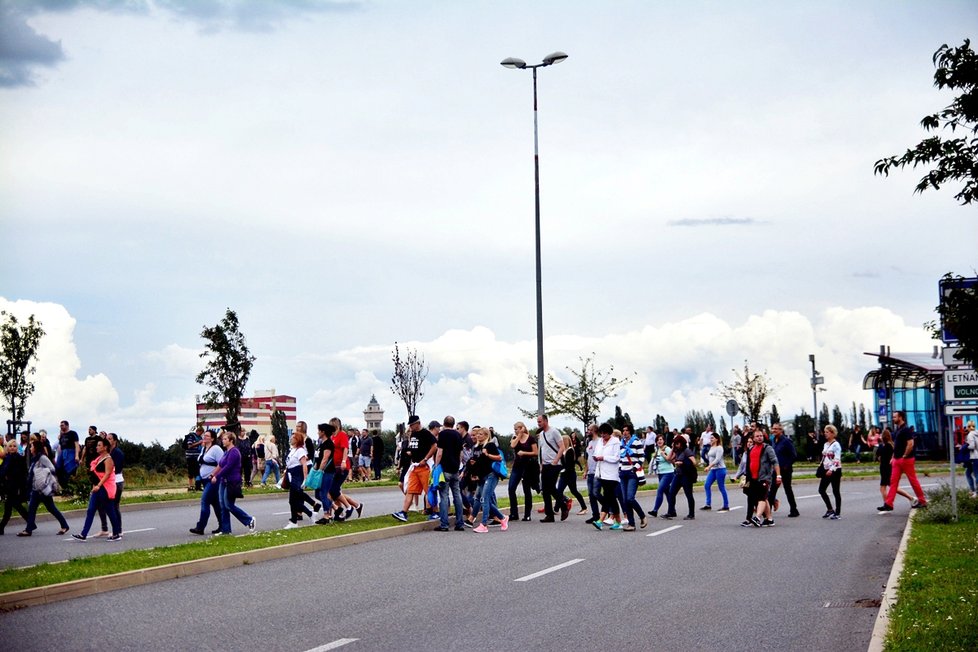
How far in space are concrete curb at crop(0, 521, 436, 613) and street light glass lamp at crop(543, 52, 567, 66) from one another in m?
13.5

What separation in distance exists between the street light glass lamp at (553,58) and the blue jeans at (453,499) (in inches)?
468

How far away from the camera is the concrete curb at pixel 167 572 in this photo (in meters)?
12.0

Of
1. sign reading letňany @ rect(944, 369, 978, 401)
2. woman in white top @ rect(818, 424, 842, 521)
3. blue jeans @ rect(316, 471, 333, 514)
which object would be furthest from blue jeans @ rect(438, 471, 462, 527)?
sign reading letňany @ rect(944, 369, 978, 401)

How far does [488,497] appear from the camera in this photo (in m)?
21.2

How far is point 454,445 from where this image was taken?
20766mm

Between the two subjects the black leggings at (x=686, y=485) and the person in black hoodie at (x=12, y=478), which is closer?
the person in black hoodie at (x=12, y=478)

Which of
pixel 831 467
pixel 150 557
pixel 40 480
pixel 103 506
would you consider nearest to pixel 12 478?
pixel 40 480

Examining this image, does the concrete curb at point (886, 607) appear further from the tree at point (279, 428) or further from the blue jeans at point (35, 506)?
the tree at point (279, 428)

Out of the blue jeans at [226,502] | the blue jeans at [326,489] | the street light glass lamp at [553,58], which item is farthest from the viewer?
the street light glass lamp at [553,58]

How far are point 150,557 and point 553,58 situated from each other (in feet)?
57.2

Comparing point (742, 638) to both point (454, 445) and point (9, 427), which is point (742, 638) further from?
point (9, 427)

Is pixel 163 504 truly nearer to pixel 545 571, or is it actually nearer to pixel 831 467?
pixel 831 467

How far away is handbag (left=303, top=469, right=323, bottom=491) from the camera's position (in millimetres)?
20891

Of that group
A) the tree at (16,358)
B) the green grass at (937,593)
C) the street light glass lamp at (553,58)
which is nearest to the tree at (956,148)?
the green grass at (937,593)
